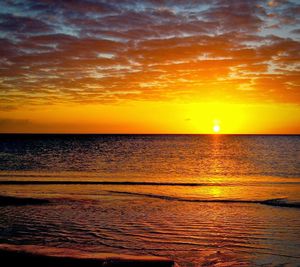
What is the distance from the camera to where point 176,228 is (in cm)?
1180

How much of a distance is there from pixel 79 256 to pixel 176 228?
→ 5533 millimetres

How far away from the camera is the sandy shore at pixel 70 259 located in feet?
21.5

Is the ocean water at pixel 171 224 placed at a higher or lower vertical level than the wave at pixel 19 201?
higher

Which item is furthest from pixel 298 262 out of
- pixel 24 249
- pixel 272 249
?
pixel 24 249

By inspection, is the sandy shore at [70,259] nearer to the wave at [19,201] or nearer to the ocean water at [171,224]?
the ocean water at [171,224]

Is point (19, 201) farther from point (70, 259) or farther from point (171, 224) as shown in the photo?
point (70, 259)

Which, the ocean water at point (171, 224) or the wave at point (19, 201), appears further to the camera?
the wave at point (19, 201)

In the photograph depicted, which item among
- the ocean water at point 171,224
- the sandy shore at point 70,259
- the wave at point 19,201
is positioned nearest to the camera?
the sandy shore at point 70,259

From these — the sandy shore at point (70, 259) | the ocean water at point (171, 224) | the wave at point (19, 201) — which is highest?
the sandy shore at point (70, 259)

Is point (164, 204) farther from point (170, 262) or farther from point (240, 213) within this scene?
point (170, 262)

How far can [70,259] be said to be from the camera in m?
6.69

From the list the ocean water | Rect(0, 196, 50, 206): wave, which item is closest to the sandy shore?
the ocean water

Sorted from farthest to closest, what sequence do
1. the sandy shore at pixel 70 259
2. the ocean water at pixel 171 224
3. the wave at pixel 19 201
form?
the wave at pixel 19 201 < the ocean water at pixel 171 224 < the sandy shore at pixel 70 259

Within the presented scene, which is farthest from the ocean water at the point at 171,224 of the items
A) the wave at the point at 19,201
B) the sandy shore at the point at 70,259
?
the sandy shore at the point at 70,259
